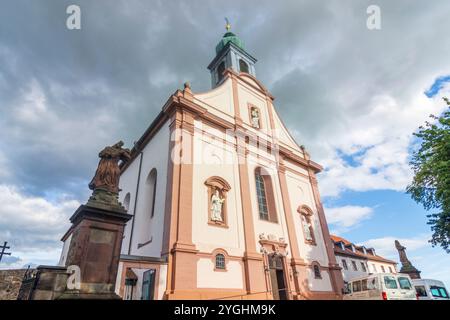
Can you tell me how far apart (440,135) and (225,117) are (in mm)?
11191

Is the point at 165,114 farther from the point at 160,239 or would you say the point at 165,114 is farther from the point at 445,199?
the point at 445,199

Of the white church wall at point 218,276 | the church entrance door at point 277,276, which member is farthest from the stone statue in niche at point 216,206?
the church entrance door at point 277,276

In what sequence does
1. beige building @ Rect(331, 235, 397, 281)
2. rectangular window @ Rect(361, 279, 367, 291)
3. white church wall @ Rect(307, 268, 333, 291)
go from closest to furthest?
rectangular window @ Rect(361, 279, 367, 291) → white church wall @ Rect(307, 268, 333, 291) → beige building @ Rect(331, 235, 397, 281)

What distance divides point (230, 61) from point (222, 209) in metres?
13.2

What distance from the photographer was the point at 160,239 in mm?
10742

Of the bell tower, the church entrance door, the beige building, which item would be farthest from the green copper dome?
the beige building

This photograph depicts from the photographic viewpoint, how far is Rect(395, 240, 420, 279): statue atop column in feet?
103

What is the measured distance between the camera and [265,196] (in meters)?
15.7

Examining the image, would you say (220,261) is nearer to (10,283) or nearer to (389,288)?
(389,288)

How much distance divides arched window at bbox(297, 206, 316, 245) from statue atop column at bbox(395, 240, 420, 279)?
2472 cm

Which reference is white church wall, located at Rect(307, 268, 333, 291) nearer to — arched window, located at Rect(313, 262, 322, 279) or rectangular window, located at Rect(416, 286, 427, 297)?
arched window, located at Rect(313, 262, 322, 279)

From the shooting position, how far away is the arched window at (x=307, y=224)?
52.1ft

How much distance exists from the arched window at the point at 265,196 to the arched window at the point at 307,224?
2.49 meters

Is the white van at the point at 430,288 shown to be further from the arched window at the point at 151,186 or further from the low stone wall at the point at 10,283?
the low stone wall at the point at 10,283
